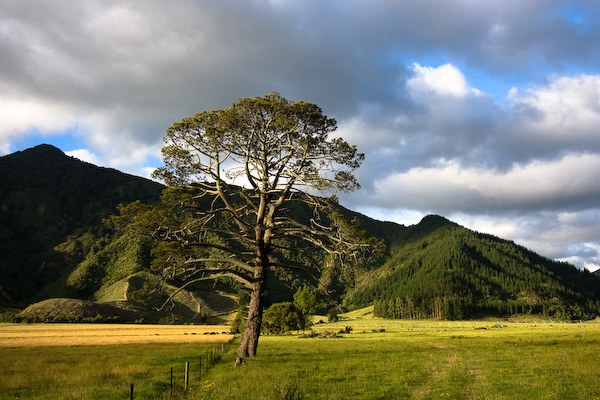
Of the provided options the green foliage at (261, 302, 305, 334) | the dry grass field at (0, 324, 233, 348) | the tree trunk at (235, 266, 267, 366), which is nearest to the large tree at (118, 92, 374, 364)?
the tree trunk at (235, 266, 267, 366)

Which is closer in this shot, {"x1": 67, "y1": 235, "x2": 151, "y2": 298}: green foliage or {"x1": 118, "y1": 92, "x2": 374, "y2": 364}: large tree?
{"x1": 118, "y1": 92, "x2": 374, "y2": 364}: large tree

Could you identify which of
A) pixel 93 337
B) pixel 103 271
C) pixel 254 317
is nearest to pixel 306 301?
pixel 93 337

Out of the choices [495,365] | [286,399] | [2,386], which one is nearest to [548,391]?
[495,365]

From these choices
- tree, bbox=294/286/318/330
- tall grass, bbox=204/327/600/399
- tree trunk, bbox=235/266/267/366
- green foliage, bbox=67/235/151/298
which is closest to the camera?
tall grass, bbox=204/327/600/399

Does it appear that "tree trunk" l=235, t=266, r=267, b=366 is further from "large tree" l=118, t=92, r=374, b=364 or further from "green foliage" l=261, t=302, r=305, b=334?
"green foliage" l=261, t=302, r=305, b=334

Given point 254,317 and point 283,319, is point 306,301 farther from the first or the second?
point 254,317

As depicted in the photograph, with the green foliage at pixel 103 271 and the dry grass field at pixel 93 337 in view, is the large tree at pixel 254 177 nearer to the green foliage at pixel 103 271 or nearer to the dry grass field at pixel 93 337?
the dry grass field at pixel 93 337

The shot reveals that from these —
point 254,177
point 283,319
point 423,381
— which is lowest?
point 283,319

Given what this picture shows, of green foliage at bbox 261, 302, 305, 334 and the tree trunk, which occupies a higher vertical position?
the tree trunk

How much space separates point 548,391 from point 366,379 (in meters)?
7.01

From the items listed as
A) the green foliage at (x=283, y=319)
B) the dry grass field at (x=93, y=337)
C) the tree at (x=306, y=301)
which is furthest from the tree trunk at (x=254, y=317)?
the tree at (x=306, y=301)

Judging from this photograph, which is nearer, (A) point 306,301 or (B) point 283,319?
(B) point 283,319

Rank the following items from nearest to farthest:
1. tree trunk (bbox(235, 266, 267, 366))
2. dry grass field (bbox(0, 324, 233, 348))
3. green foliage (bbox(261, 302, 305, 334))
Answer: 1. tree trunk (bbox(235, 266, 267, 366))
2. dry grass field (bbox(0, 324, 233, 348))
3. green foliage (bbox(261, 302, 305, 334))

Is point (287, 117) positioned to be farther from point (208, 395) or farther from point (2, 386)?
point (2, 386)
